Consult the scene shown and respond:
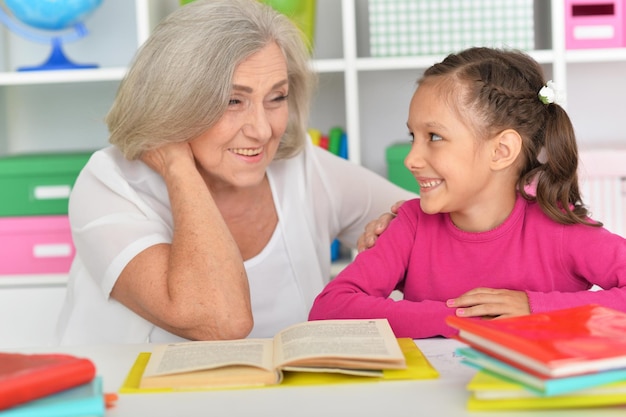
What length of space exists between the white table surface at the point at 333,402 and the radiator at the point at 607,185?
152cm

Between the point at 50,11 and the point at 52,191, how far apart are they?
1.66 feet

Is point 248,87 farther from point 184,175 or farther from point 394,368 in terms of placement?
point 394,368

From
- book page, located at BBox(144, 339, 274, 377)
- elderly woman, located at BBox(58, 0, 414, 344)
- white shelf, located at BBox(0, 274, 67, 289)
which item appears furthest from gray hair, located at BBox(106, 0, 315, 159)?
white shelf, located at BBox(0, 274, 67, 289)

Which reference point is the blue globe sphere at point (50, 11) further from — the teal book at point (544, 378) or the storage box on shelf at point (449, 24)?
the teal book at point (544, 378)

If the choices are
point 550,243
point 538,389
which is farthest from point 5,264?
point 538,389

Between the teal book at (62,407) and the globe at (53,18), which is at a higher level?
the globe at (53,18)

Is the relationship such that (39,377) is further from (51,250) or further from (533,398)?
(51,250)

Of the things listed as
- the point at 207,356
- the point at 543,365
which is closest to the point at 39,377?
the point at 207,356

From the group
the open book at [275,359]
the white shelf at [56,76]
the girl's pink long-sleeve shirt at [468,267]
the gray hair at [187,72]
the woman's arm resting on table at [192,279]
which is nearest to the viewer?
the open book at [275,359]

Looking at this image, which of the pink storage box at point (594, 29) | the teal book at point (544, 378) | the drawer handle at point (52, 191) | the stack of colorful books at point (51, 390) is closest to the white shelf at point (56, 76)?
the drawer handle at point (52, 191)

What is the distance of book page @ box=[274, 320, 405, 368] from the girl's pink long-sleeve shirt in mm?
189

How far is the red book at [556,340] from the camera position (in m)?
0.90

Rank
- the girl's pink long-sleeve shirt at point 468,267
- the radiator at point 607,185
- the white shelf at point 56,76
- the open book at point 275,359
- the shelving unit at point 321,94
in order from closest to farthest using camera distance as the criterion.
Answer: the open book at point 275,359, the girl's pink long-sleeve shirt at point 468,267, the radiator at point 607,185, the white shelf at point 56,76, the shelving unit at point 321,94

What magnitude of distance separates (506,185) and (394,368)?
569mm
